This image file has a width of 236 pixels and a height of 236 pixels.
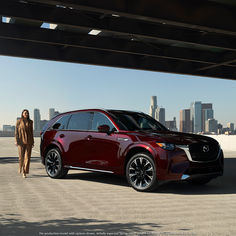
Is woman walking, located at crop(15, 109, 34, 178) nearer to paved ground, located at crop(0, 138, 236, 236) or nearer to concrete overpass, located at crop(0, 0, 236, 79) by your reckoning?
paved ground, located at crop(0, 138, 236, 236)

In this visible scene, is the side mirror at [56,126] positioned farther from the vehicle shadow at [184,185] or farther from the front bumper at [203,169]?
the front bumper at [203,169]

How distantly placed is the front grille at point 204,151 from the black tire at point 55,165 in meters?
3.72

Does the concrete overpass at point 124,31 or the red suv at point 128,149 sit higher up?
the concrete overpass at point 124,31

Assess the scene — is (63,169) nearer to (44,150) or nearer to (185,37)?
(44,150)

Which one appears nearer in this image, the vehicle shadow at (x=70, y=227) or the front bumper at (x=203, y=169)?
the vehicle shadow at (x=70, y=227)

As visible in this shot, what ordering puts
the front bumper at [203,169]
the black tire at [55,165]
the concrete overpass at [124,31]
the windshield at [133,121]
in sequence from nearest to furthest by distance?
the front bumper at [203,169]
the windshield at [133,121]
the black tire at [55,165]
the concrete overpass at [124,31]

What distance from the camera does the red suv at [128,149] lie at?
7.87 m

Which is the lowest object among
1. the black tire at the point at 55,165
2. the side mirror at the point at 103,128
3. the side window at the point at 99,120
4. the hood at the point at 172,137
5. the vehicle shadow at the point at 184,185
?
the vehicle shadow at the point at 184,185

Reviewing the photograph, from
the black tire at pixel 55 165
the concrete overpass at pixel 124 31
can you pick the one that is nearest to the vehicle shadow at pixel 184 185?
the black tire at pixel 55 165

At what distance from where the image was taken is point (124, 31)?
12141 millimetres

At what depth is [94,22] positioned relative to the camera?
38.6ft

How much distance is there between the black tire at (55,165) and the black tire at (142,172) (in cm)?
252

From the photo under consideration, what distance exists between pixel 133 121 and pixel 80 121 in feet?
4.84

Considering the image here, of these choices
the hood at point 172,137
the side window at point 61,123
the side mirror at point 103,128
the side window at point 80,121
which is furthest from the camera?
the side window at point 61,123
